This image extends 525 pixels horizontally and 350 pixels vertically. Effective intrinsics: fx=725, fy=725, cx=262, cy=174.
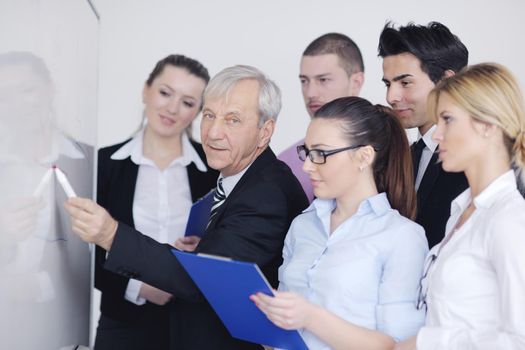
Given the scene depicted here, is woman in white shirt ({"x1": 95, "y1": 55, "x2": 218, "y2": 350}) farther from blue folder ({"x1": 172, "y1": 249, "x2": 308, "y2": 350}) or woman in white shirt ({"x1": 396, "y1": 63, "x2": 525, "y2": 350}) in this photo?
woman in white shirt ({"x1": 396, "y1": 63, "x2": 525, "y2": 350})

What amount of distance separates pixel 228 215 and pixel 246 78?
0.47 metres

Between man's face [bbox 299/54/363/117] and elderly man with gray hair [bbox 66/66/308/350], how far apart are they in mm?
1098

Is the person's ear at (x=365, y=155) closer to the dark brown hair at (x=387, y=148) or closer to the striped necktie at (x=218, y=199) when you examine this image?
the dark brown hair at (x=387, y=148)

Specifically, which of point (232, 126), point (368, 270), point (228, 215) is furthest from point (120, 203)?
point (368, 270)

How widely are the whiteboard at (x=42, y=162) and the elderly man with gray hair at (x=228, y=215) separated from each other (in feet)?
0.53

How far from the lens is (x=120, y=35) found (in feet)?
14.2

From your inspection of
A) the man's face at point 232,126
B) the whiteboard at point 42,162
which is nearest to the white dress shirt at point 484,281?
the man's face at point 232,126

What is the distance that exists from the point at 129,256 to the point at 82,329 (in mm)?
755

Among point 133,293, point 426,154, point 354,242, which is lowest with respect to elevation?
point 133,293

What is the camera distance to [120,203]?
3.09m

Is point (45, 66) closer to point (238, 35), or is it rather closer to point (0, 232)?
point (0, 232)

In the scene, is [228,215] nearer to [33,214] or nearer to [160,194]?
[33,214]

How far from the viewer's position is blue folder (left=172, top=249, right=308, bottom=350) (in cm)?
169

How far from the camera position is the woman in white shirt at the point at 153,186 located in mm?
2990
